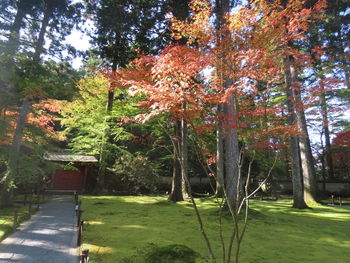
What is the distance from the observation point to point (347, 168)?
78.2ft

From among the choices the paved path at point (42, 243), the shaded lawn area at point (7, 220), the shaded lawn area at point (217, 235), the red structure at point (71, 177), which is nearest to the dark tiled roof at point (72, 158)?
the red structure at point (71, 177)

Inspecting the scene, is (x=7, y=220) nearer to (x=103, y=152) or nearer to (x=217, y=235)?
(x=217, y=235)

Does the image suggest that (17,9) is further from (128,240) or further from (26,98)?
(128,240)

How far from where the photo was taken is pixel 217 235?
23.0 feet

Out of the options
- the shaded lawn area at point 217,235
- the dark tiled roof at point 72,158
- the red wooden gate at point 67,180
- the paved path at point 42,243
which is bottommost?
the paved path at point 42,243

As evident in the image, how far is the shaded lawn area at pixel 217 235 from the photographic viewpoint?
531cm

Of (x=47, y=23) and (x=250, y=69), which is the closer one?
(x=250, y=69)

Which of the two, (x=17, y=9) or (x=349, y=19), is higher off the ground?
(x=349, y=19)

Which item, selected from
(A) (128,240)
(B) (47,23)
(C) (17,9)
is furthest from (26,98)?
(A) (128,240)

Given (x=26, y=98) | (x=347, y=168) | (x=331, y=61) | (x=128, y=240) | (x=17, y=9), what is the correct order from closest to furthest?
1. (x=128, y=240)
2. (x=26, y=98)
3. (x=17, y=9)
4. (x=331, y=61)
5. (x=347, y=168)

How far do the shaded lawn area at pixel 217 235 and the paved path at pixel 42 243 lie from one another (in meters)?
0.50

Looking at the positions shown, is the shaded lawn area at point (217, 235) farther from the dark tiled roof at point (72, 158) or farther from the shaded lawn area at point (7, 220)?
the dark tiled roof at point (72, 158)

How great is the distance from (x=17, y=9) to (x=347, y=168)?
31278 millimetres

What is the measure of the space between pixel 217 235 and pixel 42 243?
497 cm
